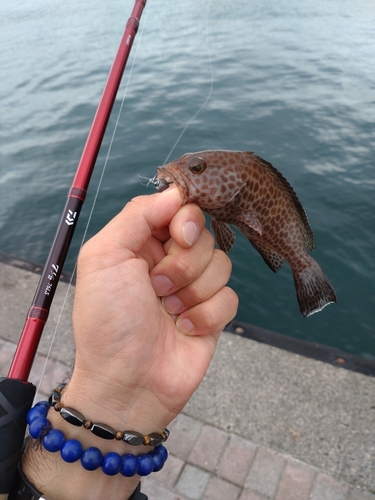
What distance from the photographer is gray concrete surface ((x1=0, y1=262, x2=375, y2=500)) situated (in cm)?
369

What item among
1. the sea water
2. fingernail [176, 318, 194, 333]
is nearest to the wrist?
fingernail [176, 318, 194, 333]

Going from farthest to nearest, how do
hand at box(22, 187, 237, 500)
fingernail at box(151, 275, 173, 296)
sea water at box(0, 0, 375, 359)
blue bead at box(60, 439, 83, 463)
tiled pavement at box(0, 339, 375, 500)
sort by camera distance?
sea water at box(0, 0, 375, 359) → tiled pavement at box(0, 339, 375, 500) → fingernail at box(151, 275, 173, 296) → hand at box(22, 187, 237, 500) → blue bead at box(60, 439, 83, 463)

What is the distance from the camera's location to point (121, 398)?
6.57ft

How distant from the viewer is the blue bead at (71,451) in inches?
73.0

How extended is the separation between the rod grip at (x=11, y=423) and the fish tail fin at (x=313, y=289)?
1.65 meters

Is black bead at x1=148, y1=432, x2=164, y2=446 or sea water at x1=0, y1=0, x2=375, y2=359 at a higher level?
black bead at x1=148, y1=432, x2=164, y2=446

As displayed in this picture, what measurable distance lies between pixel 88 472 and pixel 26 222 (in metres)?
7.60

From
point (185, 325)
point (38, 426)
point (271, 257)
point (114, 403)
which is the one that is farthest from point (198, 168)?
point (38, 426)

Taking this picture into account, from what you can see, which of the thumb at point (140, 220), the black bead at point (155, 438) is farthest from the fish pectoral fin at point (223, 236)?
the black bead at point (155, 438)

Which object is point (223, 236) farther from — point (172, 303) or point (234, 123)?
point (234, 123)

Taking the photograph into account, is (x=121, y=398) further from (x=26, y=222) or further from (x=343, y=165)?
(x=343, y=165)

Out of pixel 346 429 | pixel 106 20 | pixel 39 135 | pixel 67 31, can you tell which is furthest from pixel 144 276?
pixel 106 20

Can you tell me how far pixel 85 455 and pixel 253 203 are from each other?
5.01 ft

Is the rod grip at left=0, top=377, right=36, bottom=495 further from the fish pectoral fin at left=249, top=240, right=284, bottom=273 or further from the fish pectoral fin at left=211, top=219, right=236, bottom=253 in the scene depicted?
the fish pectoral fin at left=249, top=240, right=284, bottom=273
